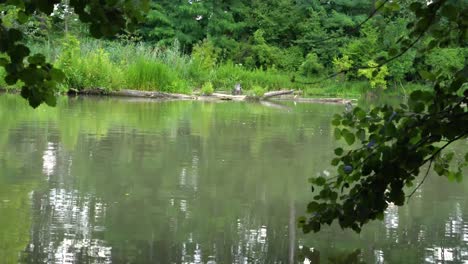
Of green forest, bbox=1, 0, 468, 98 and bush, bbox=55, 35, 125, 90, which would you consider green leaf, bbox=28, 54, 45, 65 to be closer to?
bush, bbox=55, 35, 125, 90

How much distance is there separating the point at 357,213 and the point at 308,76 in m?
22.2

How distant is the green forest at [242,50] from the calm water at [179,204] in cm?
952

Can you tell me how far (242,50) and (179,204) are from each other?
2157 centimetres

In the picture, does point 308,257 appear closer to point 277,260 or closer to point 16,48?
point 277,260

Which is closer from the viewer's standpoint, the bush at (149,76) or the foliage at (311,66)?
the bush at (149,76)

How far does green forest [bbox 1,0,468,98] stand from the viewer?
57.1 ft

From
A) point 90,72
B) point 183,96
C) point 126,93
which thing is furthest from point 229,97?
point 90,72

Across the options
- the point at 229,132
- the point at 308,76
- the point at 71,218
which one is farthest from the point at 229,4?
the point at 71,218

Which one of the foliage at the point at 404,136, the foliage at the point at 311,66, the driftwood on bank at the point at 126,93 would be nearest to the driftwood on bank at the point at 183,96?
the driftwood on bank at the point at 126,93

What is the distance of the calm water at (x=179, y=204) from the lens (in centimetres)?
311

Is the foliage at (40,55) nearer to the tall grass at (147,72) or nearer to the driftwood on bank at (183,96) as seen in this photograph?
the tall grass at (147,72)

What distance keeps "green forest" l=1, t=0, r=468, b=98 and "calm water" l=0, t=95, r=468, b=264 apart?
9.52 meters

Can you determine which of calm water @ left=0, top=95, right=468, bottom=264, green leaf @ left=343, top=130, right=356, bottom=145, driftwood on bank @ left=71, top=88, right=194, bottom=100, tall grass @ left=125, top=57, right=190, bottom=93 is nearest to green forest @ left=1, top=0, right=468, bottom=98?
tall grass @ left=125, top=57, right=190, bottom=93

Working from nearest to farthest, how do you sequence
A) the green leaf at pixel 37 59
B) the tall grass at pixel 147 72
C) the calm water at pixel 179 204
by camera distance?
the green leaf at pixel 37 59 < the calm water at pixel 179 204 < the tall grass at pixel 147 72
